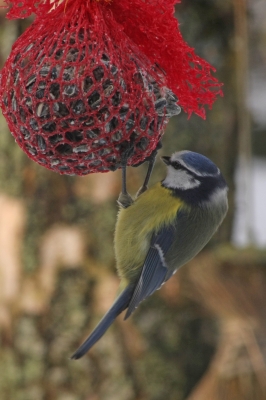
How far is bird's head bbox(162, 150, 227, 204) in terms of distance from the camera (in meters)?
2.18

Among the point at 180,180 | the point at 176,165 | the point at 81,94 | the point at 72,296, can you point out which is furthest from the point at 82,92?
the point at 72,296

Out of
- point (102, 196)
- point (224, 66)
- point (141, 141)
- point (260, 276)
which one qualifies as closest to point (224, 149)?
point (224, 66)

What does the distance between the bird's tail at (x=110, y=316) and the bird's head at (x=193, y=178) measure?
1.24ft

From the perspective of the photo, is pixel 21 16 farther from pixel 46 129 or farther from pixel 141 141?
pixel 141 141

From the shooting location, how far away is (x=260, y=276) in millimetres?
3012

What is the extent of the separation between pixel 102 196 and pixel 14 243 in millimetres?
526

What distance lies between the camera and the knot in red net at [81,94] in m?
1.86

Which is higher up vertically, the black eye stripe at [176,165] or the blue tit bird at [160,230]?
the black eye stripe at [176,165]

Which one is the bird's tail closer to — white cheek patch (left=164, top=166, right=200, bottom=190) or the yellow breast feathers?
the yellow breast feathers

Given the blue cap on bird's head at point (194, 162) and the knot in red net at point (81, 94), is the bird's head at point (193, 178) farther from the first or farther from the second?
the knot in red net at point (81, 94)

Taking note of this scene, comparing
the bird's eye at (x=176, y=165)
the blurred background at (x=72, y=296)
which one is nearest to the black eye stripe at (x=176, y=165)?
the bird's eye at (x=176, y=165)

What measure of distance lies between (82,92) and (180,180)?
0.60 m

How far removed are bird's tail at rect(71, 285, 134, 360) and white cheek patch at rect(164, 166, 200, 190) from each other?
0.38m

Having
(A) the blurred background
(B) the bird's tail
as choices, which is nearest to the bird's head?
(B) the bird's tail
